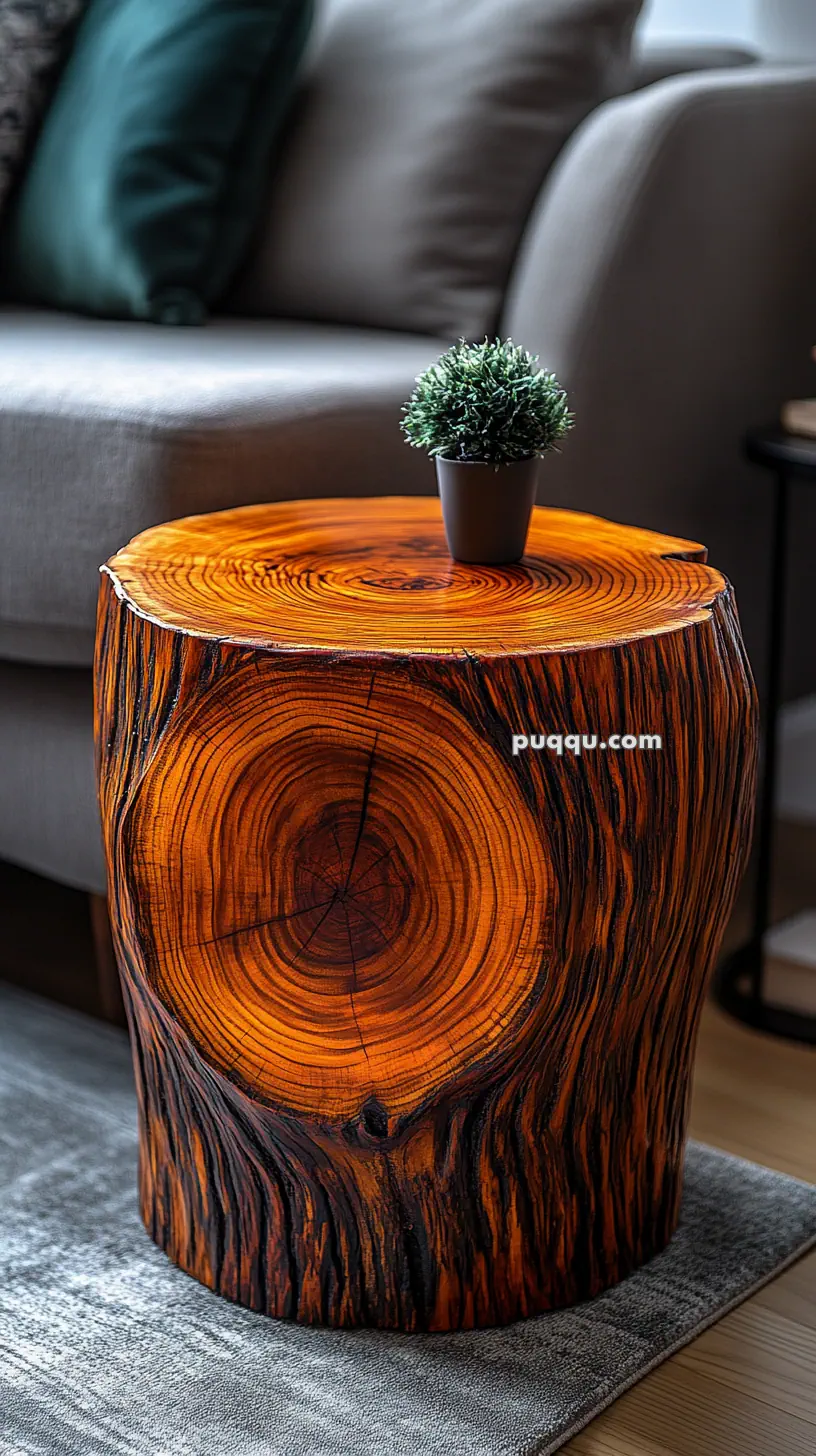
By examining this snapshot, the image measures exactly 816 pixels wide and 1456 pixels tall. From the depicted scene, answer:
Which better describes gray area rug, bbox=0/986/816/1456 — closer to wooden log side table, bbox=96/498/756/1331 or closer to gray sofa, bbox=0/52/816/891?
wooden log side table, bbox=96/498/756/1331

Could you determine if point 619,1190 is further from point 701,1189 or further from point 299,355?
point 299,355

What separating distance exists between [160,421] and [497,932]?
53cm

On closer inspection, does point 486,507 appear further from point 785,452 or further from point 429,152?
point 429,152

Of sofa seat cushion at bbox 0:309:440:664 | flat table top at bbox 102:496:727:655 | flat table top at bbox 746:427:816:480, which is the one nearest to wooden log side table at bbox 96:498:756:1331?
flat table top at bbox 102:496:727:655

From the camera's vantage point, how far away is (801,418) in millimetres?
1410

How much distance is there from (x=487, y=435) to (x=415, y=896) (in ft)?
1.03

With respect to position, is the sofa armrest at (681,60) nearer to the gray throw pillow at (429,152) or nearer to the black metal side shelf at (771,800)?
the gray throw pillow at (429,152)

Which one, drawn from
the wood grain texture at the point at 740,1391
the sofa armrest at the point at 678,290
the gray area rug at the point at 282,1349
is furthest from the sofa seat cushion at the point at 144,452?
the wood grain texture at the point at 740,1391

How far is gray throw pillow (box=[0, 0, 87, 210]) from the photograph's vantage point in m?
1.82

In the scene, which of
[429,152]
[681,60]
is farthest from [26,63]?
[681,60]

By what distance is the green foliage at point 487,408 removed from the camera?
1042mm

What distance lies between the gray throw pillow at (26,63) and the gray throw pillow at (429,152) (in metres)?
0.31

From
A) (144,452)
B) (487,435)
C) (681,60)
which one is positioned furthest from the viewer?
(681,60)

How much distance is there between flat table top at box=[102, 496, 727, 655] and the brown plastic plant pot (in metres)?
0.01
